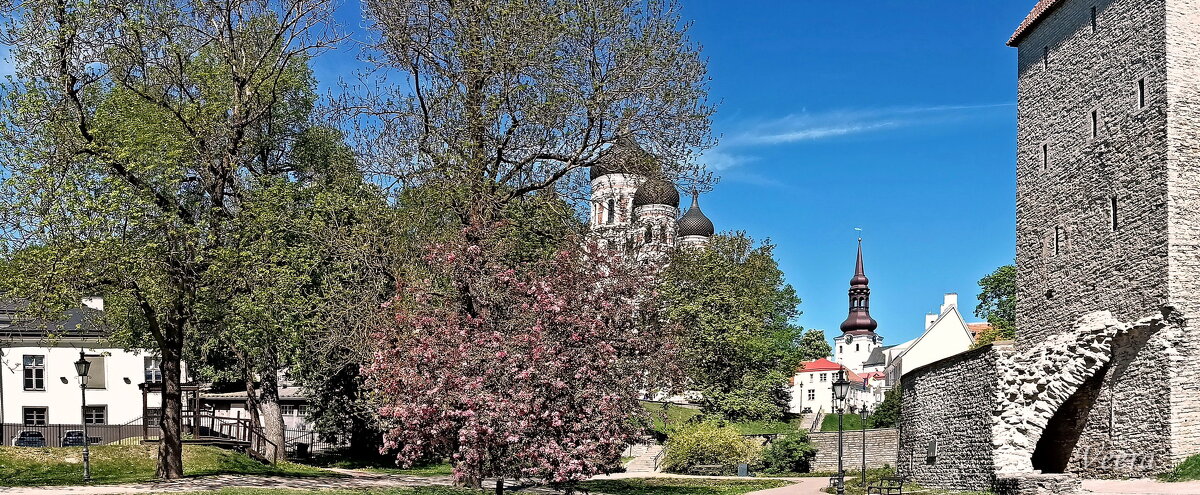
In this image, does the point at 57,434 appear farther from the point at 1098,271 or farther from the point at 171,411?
the point at 1098,271

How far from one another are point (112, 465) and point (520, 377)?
12575mm

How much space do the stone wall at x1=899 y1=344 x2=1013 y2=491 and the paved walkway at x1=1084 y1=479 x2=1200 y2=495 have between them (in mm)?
2672

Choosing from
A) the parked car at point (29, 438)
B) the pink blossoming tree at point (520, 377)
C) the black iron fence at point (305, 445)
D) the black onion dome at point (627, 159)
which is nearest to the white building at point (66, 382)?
the parked car at point (29, 438)

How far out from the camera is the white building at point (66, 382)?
4119 centimetres

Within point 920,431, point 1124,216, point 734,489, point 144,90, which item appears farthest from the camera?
point 920,431

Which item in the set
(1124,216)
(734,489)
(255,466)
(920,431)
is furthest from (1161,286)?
(255,466)

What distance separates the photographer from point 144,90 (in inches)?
801

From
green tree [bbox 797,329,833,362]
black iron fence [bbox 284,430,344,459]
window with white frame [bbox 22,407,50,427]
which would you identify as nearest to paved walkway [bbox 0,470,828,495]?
black iron fence [bbox 284,430,344,459]

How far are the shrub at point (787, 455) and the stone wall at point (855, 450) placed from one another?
0.61m

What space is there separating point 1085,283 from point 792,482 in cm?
1118

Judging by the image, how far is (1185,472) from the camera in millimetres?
21359

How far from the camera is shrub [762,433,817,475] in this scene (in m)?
39.1

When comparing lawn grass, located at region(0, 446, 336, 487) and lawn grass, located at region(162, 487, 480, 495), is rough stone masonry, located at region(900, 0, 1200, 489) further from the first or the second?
lawn grass, located at region(0, 446, 336, 487)

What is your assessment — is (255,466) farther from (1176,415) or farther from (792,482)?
(1176,415)
